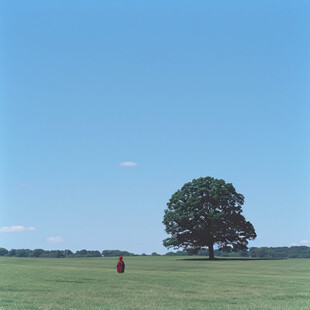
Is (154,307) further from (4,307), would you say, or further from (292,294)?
(292,294)

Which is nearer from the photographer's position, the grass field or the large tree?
the grass field

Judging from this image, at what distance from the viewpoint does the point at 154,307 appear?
21.0 m

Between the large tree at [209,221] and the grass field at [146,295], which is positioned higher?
the large tree at [209,221]

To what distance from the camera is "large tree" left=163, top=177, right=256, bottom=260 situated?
86.9m

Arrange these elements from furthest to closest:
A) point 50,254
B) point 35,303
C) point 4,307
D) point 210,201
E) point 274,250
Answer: point 274,250 < point 50,254 < point 210,201 < point 35,303 < point 4,307

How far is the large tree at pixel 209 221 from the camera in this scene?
86938 millimetres

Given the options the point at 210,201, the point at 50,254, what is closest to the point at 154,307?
the point at 210,201

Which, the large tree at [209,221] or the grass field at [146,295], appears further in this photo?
the large tree at [209,221]

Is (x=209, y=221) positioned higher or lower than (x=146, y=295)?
higher

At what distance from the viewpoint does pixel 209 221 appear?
288 feet

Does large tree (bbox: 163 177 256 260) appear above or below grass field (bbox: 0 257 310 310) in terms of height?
above

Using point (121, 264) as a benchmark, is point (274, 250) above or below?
above

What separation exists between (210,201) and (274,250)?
52.4 m

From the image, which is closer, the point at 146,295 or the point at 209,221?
the point at 146,295
